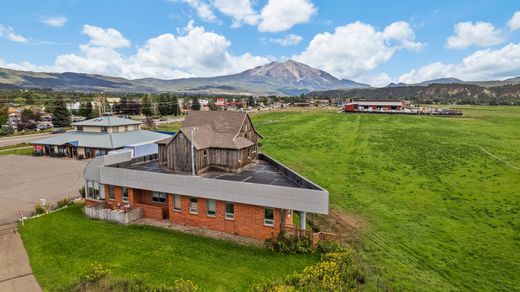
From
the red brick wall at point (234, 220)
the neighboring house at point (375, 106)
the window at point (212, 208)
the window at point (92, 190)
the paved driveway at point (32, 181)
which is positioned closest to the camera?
the red brick wall at point (234, 220)

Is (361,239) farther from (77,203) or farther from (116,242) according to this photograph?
(77,203)

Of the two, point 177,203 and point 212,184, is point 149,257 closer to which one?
point 177,203

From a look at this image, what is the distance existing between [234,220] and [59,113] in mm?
97158

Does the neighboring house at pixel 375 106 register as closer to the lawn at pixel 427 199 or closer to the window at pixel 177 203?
the lawn at pixel 427 199

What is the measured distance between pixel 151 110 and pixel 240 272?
117 meters

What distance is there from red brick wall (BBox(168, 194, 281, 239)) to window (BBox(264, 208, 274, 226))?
203 mm

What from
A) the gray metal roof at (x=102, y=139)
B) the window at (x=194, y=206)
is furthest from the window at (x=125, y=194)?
the gray metal roof at (x=102, y=139)

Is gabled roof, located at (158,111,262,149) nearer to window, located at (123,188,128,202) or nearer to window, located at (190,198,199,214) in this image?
window, located at (190,198,199,214)

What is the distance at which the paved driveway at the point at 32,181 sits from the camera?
1239 inches

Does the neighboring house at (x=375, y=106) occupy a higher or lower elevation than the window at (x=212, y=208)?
higher

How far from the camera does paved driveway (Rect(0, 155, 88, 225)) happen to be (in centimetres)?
3147

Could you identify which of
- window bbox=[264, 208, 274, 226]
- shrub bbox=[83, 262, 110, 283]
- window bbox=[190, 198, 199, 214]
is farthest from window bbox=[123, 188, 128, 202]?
window bbox=[264, 208, 274, 226]

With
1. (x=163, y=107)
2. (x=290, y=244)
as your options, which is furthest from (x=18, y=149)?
(x=163, y=107)

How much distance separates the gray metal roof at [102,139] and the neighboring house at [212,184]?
93.5ft
